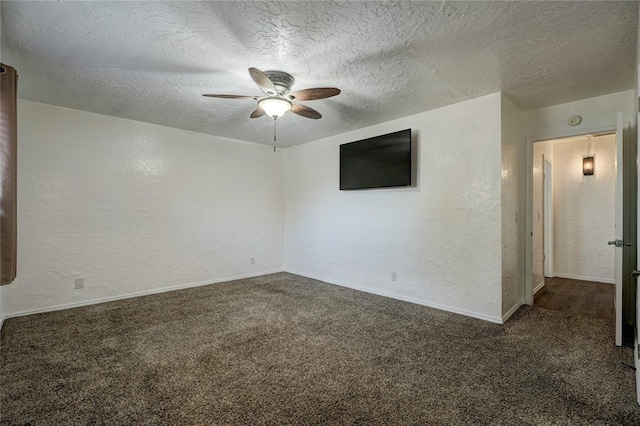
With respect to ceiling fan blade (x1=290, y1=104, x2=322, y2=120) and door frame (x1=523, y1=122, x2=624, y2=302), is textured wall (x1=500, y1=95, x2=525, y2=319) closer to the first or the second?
door frame (x1=523, y1=122, x2=624, y2=302)

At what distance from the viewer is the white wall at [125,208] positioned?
3.48 m

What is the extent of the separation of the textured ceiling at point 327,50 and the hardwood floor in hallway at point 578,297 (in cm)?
244

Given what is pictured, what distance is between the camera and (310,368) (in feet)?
7.36

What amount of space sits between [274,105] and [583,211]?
5542mm

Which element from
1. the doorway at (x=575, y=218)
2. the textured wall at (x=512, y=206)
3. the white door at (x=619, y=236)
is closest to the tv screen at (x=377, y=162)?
the textured wall at (x=512, y=206)

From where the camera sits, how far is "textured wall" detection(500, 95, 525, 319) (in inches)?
127

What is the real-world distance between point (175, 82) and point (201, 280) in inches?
120

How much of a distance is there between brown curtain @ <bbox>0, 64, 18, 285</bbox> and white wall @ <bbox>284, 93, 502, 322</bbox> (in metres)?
3.72

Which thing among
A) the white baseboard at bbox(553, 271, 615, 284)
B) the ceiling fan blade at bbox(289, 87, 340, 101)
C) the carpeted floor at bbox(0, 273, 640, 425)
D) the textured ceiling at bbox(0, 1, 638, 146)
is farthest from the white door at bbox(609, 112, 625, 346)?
the white baseboard at bbox(553, 271, 615, 284)

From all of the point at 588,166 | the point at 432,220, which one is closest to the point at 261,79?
the point at 432,220

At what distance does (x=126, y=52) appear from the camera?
2334 mm

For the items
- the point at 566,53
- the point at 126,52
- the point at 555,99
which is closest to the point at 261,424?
the point at 126,52

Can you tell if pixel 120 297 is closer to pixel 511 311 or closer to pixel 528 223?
pixel 511 311

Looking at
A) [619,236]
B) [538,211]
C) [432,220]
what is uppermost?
[538,211]
